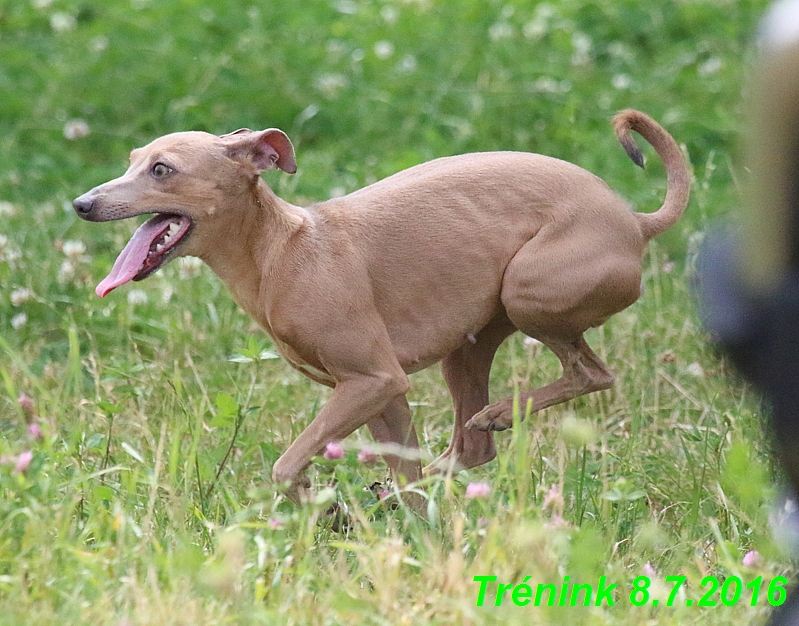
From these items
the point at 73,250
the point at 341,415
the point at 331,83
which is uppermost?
the point at 341,415

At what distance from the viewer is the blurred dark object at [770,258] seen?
5.91ft

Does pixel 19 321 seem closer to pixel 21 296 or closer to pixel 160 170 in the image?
pixel 21 296

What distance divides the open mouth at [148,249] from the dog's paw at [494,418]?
115 centimetres

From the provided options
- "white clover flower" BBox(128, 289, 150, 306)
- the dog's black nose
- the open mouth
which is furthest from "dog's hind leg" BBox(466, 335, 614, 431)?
"white clover flower" BBox(128, 289, 150, 306)

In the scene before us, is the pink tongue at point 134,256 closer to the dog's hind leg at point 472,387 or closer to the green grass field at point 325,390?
the green grass field at point 325,390

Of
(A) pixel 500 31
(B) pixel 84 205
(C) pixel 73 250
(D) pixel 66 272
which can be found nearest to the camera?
(B) pixel 84 205

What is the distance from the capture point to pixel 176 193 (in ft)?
12.7

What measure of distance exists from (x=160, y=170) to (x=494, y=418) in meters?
1.36

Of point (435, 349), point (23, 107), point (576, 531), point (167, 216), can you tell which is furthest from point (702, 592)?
point (23, 107)

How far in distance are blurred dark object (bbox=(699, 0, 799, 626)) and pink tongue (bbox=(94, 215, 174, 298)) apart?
2083 millimetres

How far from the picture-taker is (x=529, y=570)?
9.65 feet

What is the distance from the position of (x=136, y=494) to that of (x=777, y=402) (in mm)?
2181

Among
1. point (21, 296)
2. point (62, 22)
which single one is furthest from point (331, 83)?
point (21, 296)

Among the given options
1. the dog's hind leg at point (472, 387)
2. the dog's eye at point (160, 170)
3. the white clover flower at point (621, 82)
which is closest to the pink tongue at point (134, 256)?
the dog's eye at point (160, 170)
